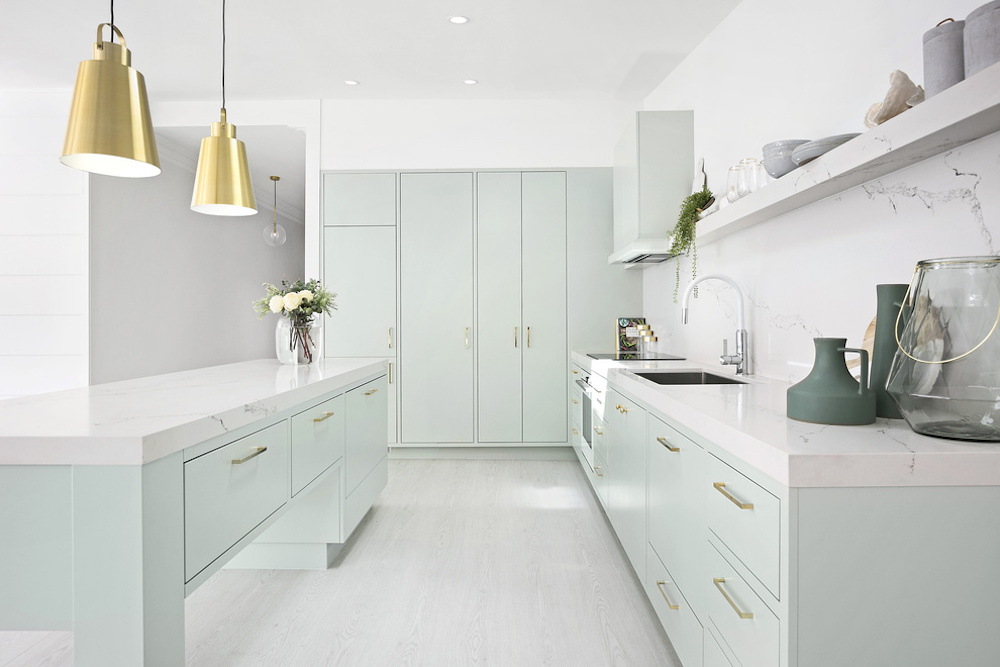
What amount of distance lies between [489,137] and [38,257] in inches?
133

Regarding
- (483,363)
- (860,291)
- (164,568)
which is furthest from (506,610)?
(483,363)

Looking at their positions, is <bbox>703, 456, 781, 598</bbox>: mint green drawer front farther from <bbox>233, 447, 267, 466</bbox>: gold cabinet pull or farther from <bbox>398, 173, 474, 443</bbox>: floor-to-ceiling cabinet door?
<bbox>398, 173, 474, 443</bbox>: floor-to-ceiling cabinet door

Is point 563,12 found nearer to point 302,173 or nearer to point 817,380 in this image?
point 817,380

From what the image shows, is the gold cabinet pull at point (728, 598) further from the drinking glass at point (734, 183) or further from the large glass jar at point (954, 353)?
the drinking glass at point (734, 183)

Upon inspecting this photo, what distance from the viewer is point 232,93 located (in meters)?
4.32

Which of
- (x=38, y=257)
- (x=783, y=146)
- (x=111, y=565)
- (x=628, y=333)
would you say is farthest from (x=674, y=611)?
(x=38, y=257)

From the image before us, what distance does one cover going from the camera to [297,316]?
107 inches

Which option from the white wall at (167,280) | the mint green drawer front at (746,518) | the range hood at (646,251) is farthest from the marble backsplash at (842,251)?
the white wall at (167,280)

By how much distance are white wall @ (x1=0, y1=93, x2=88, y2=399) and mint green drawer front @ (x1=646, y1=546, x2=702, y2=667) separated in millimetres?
4174

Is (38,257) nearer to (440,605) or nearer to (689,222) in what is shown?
(440,605)

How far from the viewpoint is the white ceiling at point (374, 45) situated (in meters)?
3.12

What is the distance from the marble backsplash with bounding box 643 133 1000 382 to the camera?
144cm

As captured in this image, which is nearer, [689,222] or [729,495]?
[729,495]

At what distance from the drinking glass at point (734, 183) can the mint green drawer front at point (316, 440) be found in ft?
6.11
